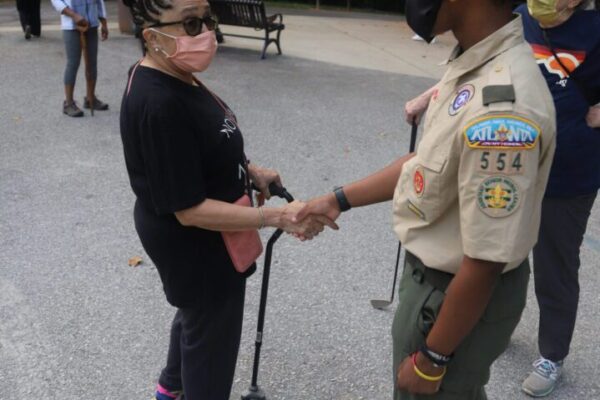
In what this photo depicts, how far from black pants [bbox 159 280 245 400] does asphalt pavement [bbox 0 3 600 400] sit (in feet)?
1.61

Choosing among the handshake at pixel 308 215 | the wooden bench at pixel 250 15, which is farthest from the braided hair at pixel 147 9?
the wooden bench at pixel 250 15

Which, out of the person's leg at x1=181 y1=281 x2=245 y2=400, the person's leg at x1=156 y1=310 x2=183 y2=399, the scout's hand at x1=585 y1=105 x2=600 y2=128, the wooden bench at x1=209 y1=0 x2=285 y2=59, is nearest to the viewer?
the person's leg at x1=181 y1=281 x2=245 y2=400

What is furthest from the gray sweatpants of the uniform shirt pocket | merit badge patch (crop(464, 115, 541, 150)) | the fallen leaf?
merit badge patch (crop(464, 115, 541, 150))

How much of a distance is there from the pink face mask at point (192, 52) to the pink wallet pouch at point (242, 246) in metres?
0.48

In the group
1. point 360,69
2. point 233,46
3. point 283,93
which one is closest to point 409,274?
point 283,93

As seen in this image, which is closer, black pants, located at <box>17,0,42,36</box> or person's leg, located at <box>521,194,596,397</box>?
person's leg, located at <box>521,194,596,397</box>

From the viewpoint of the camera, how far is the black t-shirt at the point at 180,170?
1.94 m

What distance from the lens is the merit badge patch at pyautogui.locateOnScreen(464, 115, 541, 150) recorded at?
56.9 inches

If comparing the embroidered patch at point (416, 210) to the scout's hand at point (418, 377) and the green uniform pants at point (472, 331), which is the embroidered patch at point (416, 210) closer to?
the green uniform pants at point (472, 331)

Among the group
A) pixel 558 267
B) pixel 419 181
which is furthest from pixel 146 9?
pixel 558 267

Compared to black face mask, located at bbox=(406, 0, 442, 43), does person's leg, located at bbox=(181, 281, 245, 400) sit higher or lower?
lower

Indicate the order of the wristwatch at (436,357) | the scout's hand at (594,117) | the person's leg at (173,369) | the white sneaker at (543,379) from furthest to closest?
the white sneaker at (543,379)
the person's leg at (173,369)
the scout's hand at (594,117)
the wristwatch at (436,357)

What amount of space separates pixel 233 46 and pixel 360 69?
2488 mm

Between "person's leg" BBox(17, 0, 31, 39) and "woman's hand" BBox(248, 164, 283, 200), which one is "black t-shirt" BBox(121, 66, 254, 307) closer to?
"woman's hand" BBox(248, 164, 283, 200)
